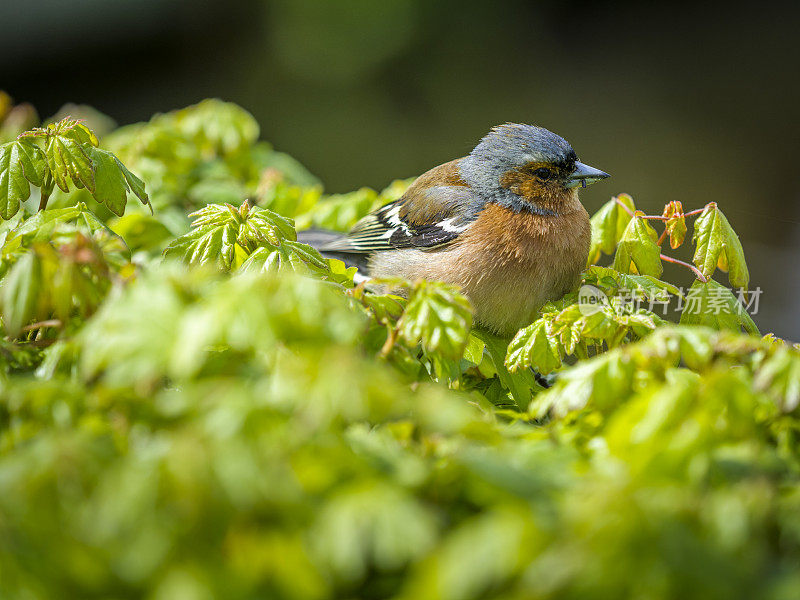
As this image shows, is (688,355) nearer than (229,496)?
No

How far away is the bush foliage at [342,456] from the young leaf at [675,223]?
0.54m

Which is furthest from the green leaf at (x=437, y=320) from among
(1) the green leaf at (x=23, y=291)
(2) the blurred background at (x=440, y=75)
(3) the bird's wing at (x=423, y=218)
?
(2) the blurred background at (x=440, y=75)

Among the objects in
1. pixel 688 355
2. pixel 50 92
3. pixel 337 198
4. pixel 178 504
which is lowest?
pixel 50 92

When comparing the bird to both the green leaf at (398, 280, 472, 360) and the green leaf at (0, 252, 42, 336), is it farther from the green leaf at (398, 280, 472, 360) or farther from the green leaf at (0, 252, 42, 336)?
the green leaf at (0, 252, 42, 336)

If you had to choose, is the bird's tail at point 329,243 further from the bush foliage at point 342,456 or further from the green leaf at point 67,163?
the bush foliage at point 342,456

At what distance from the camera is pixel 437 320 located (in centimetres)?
136

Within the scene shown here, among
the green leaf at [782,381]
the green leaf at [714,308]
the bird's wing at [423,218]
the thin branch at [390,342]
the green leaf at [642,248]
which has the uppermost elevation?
the green leaf at [782,381]

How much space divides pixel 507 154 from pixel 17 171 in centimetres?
161

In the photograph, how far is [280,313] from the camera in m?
1.03

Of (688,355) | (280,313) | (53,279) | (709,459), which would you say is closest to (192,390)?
(280,313)

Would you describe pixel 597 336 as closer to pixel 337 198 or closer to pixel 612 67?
pixel 337 198

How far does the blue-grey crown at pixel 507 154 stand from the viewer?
8.53ft

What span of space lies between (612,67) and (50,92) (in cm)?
555

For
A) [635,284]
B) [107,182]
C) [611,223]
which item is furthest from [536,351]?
[107,182]
